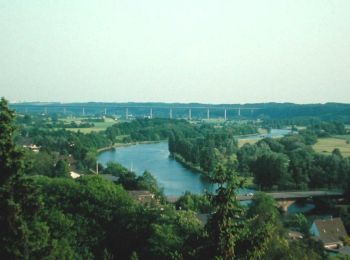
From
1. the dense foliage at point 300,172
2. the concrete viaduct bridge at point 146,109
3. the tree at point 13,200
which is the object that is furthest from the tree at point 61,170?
the concrete viaduct bridge at point 146,109

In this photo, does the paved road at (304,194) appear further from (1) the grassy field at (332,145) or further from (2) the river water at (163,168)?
(1) the grassy field at (332,145)

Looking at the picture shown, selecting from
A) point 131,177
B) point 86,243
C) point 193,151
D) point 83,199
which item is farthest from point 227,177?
point 193,151

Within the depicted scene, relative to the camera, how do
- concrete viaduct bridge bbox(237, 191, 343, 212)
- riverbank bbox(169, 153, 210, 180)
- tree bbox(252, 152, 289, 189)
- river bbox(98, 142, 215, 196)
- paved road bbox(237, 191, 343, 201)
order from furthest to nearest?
riverbank bbox(169, 153, 210, 180) → tree bbox(252, 152, 289, 189) → river bbox(98, 142, 215, 196) → paved road bbox(237, 191, 343, 201) → concrete viaduct bridge bbox(237, 191, 343, 212)

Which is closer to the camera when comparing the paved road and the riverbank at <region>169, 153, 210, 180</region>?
the paved road

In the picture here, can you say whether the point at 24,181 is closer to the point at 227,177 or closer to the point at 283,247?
the point at 227,177

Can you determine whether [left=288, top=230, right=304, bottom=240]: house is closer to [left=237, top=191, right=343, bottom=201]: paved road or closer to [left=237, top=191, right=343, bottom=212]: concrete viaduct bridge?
[left=237, top=191, right=343, bottom=212]: concrete viaduct bridge

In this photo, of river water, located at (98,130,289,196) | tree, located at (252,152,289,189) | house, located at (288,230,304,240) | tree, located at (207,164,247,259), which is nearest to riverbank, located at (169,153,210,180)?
river water, located at (98,130,289,196)
